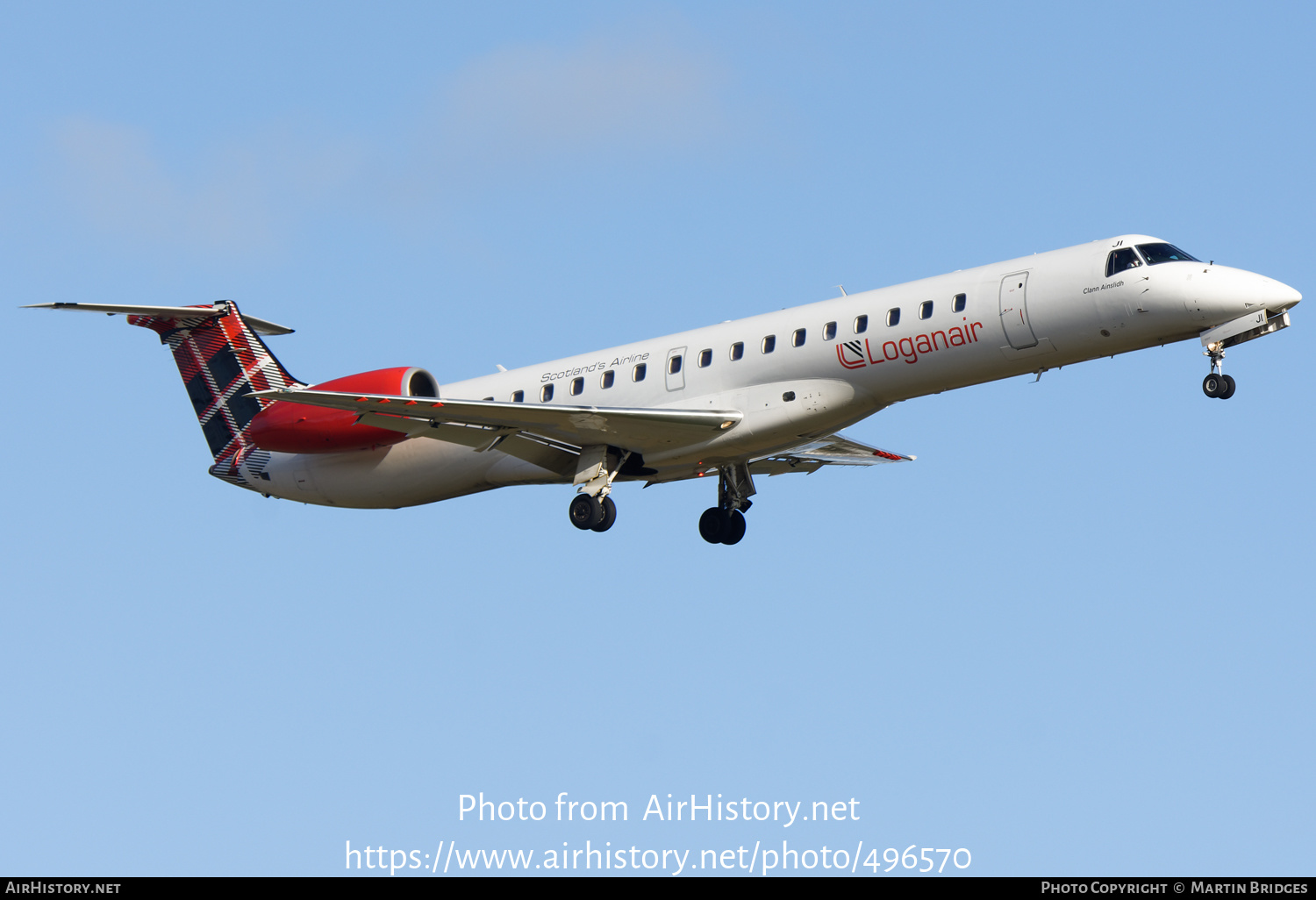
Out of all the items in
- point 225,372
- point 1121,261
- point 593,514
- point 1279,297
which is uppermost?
point 225,372

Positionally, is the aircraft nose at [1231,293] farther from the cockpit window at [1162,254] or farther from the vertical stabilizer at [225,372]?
the vertical stabilizer at [225,372]

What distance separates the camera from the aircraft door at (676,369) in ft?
81.0

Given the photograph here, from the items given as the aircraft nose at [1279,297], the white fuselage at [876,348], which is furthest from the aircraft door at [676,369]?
the aircraft nose at [1279,297]

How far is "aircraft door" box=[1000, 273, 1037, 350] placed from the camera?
73.6ft

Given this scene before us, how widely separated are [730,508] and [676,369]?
3.11 metres

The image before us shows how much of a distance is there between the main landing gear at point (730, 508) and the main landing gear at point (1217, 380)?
7.80 meters

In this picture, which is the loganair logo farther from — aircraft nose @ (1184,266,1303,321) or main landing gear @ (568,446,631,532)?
main landing gear @ (568,446,631,532)

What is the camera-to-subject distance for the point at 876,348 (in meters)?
23.1

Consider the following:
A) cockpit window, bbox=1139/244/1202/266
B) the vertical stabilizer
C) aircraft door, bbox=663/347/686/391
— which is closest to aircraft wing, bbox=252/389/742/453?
aircraft door, bbox=663/347/686/391

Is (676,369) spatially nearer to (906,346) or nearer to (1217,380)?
(906,346)

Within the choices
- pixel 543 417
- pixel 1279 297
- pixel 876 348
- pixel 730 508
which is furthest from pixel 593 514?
pixel 1279 297

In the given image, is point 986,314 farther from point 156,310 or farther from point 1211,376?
point 156,310

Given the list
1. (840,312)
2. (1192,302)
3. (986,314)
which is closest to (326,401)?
(840,312)

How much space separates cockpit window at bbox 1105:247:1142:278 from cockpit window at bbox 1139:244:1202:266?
146 millimetres
